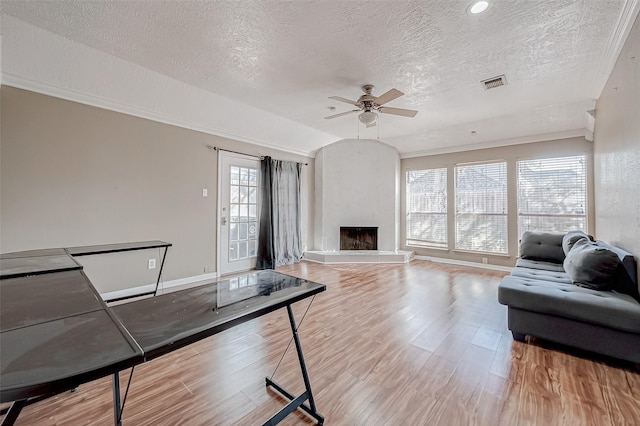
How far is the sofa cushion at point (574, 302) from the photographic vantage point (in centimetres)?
199

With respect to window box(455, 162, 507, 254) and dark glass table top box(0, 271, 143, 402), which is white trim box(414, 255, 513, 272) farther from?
dark glass table top box(0, 271, 143, 402)

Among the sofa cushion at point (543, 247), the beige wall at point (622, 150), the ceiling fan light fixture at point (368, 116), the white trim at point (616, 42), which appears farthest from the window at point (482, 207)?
the ceiling fan light fixture at point (368, 116)

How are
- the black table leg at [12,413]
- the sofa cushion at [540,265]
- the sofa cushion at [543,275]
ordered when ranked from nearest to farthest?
the black table leg at [12,413] → the sofa cushion at [543,275] → the sofa cushion at [540,265]

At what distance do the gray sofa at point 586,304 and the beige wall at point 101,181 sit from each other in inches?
166

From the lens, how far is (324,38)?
249 centimetres

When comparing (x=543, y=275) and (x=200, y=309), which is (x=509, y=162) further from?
(x=200, y=309)

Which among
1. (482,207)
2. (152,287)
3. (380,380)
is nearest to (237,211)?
(152,287)

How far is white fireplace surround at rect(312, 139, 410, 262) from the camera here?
246 inches

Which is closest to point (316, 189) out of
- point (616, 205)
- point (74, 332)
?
point (616, 205)

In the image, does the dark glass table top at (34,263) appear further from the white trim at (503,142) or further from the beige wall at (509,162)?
the white trim at (503,142)

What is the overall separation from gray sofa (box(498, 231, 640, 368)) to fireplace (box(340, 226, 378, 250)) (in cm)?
356

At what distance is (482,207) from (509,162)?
3.22 ft

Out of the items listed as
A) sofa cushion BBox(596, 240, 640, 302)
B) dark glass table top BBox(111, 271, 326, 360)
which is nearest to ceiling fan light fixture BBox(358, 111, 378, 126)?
dark glass table top BBox(111, 271, 326, 360)

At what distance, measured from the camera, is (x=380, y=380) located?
190cm
